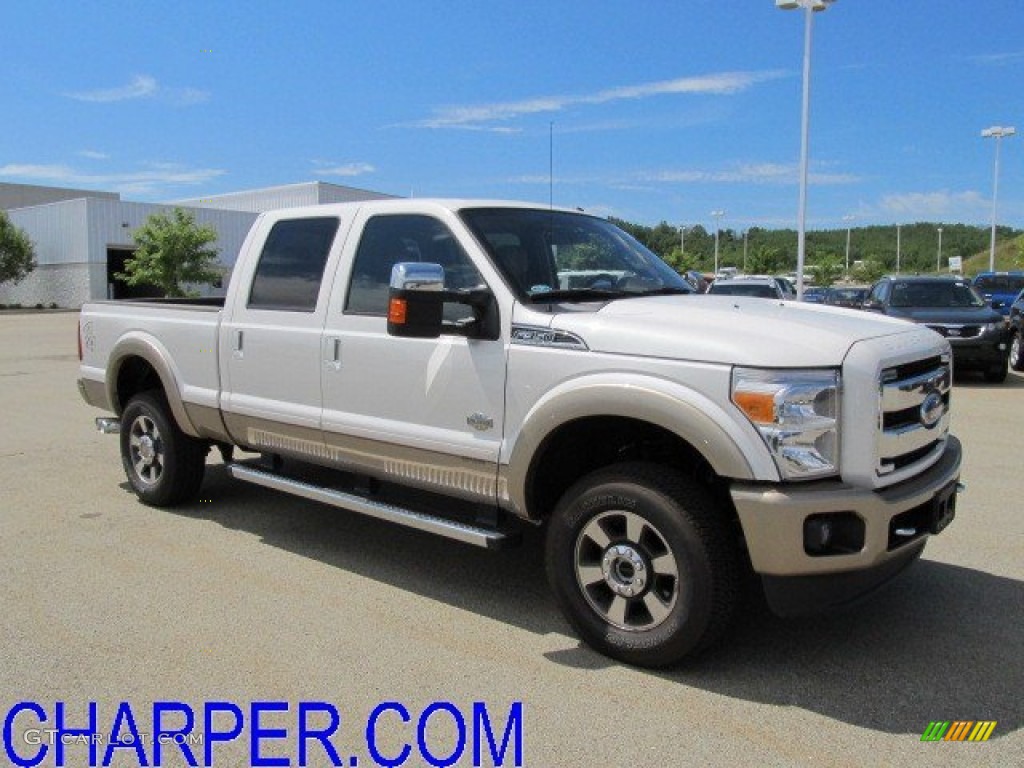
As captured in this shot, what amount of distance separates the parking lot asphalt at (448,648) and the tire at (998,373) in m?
8.69

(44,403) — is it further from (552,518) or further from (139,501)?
(552,518)

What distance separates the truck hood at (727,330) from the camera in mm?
3486

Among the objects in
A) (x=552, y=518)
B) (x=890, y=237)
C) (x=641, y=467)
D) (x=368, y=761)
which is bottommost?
(x=368, y=761)

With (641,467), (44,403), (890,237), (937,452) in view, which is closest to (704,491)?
Result: (641,467)

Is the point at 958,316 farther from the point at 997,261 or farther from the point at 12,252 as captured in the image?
the point at 997,261

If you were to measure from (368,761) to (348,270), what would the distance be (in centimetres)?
266

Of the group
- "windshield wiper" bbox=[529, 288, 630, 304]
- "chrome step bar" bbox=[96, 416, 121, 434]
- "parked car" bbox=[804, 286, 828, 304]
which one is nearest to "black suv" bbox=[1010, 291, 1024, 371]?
"parked car" bbox=[804, 286, 828, 304]

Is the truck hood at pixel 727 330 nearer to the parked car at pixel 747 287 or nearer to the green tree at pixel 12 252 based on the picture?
the parked car at pixel 747 287

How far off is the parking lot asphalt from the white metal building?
45879 millimetres

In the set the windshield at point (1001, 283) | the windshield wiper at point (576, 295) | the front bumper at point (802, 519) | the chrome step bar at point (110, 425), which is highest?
the windshield at point (1001, 283)

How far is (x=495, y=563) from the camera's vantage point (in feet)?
17.3

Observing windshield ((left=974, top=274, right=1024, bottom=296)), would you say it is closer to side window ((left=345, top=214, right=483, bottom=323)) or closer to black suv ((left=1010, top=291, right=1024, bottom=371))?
black suv ((left=1010, top=291, right=1024, bottom=371))

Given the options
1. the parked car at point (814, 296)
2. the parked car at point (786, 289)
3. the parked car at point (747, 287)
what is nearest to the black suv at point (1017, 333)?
the parked car at point (747, 287)

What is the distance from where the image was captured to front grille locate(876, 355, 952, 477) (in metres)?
3.56
